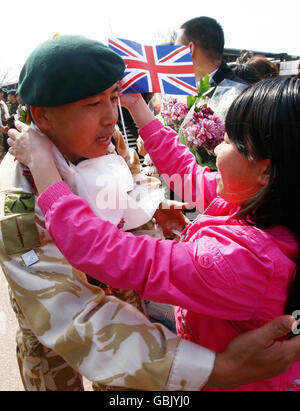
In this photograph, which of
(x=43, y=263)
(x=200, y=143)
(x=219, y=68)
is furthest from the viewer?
(x=219, y=68)

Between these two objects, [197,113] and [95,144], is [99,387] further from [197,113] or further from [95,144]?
[197,113]

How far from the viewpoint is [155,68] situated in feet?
6.03

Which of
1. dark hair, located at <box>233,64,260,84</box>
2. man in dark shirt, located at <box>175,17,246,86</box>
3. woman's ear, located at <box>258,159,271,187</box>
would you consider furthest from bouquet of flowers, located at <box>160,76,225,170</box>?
dark hair, located at <box>233,64,260,84</box>

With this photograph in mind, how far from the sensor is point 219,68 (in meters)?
3.39

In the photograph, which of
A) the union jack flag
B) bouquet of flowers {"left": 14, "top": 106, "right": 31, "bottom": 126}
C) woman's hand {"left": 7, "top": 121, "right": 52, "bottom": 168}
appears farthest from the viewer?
the union jack flag

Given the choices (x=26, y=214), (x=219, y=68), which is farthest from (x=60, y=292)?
(x=219, y=68)

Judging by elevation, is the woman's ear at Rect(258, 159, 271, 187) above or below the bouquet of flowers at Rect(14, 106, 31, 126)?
below

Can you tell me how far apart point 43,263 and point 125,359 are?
428 mm

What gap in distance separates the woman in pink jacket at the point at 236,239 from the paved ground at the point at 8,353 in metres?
1.79

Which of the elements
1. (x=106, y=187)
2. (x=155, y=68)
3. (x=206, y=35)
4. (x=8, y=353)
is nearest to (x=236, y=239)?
(x=106, y=187)

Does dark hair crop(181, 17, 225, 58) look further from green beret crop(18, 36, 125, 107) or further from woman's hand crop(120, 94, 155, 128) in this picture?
green beret crop(18, 36, 125, 107)

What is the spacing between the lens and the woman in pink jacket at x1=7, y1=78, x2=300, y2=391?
3.36ft

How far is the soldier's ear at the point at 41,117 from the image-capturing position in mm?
1237

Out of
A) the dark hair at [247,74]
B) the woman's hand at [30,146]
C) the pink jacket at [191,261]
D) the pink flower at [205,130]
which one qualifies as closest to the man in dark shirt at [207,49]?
the dark hair at [247,74]
